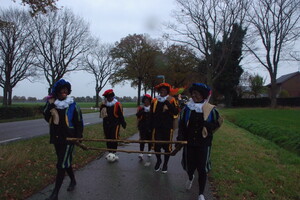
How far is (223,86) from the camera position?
1902 inches

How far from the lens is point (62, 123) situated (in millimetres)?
4344

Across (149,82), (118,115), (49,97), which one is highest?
(149,82)

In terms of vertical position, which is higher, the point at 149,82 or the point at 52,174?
the point at 149,82

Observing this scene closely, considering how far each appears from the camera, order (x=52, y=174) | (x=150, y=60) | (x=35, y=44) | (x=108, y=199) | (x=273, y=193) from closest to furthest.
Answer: (x=108, y=199)
(x=273, y=193)
(x=52, y=174)
(x=35, y=44)
(x=150, y=60)

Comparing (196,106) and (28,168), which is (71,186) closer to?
(28,168)

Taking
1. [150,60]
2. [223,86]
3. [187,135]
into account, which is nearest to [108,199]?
[187,135]

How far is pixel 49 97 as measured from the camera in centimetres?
446

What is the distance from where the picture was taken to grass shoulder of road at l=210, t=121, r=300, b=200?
15.0 feet

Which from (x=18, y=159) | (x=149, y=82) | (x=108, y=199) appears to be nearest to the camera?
(x=108, y=199)

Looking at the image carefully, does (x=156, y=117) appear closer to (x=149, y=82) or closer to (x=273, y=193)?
(x=273, y=193)

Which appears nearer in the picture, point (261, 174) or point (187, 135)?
point (187, 135)

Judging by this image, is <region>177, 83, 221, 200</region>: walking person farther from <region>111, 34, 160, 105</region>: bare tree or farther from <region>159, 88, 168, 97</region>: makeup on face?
<region>111, 34, 160, 105</region>: bare tree

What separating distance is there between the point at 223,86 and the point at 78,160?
4455 centimetres

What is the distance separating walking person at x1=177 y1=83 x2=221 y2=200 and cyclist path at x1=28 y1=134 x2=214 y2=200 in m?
0.55
